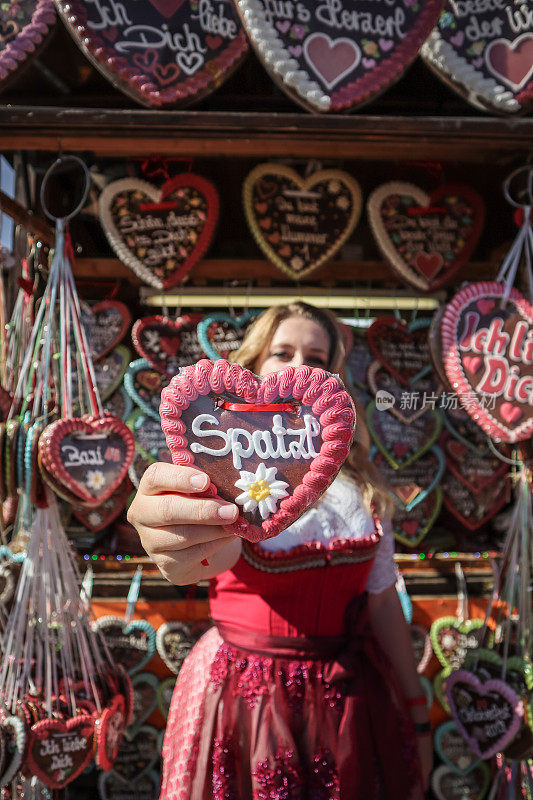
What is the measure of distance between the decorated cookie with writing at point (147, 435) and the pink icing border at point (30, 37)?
40.2 inches

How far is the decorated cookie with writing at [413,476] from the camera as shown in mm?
2023

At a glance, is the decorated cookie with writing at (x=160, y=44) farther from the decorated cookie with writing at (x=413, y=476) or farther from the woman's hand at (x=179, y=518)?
the decorated cookie with writing at (x=413, y=476)

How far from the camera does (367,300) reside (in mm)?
2156

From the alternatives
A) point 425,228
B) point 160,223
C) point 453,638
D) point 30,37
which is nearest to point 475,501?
point 453,638

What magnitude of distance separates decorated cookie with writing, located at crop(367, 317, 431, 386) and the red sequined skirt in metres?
0.98

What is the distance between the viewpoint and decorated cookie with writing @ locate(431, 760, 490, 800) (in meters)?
2.02

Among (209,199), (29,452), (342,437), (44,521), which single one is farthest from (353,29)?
(44,521)

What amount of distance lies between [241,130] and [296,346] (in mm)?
527

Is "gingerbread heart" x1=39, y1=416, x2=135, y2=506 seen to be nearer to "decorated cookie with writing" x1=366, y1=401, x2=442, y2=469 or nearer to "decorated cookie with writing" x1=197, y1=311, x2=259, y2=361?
"decorated cookie with writing" x1=197, y1=311, x2=259, y2=361

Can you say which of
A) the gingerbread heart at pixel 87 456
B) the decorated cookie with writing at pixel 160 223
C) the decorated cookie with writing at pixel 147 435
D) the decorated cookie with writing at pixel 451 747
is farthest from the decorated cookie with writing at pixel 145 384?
the decorated cookie with writing at pixel 451 747

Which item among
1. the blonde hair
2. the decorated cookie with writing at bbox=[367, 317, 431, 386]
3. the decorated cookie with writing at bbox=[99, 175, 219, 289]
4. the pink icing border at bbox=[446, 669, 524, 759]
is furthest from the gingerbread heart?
the pink icing border at bbox=[446, 669, 524, 759]

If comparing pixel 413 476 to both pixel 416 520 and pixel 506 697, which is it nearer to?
pixel 416 520

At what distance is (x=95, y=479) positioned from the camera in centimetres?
144

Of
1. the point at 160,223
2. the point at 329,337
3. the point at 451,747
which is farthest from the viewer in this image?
the point at 451,747
